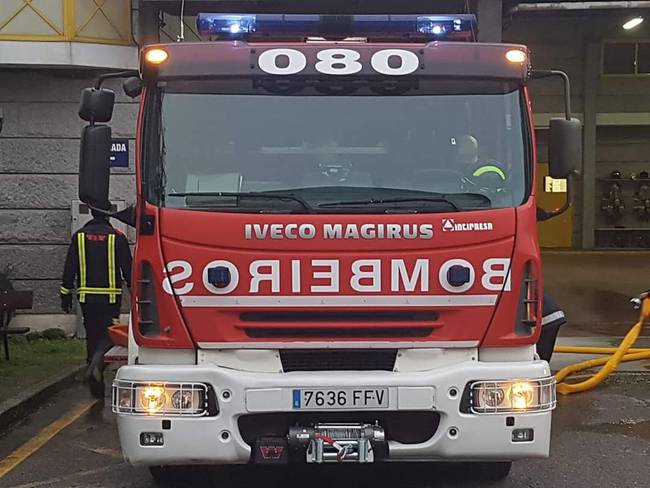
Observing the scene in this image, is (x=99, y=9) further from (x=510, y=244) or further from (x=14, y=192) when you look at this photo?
(x=510, y=244)

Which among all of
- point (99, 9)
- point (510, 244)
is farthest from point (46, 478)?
point (99, 9)

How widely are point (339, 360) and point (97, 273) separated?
3.96 metres

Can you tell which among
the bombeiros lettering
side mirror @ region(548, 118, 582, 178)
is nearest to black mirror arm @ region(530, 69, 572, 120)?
side mirror @ region(548, 118, 582, 178)

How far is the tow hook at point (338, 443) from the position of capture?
179 inches

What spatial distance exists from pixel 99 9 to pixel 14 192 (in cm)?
228

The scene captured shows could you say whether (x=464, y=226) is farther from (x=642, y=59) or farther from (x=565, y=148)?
(x=642, y=59)

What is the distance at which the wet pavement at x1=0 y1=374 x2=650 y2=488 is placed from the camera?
5.61 m

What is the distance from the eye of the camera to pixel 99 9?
1026 centimetres

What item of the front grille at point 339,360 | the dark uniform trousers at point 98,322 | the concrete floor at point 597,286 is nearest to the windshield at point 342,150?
the front grille at point 339,360

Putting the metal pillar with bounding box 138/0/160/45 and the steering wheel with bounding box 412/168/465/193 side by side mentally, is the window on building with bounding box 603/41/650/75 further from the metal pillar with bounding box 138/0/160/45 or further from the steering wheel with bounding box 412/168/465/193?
the steering wheel with bounding box 412/168/465/193

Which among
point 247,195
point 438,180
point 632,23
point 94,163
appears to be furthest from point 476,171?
point 632,23

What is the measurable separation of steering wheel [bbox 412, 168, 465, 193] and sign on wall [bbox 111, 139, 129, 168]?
610cm

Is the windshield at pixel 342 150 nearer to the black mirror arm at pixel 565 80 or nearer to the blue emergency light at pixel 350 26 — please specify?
the black mirror arm at pixel 565 80

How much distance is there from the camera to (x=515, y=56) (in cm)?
500
